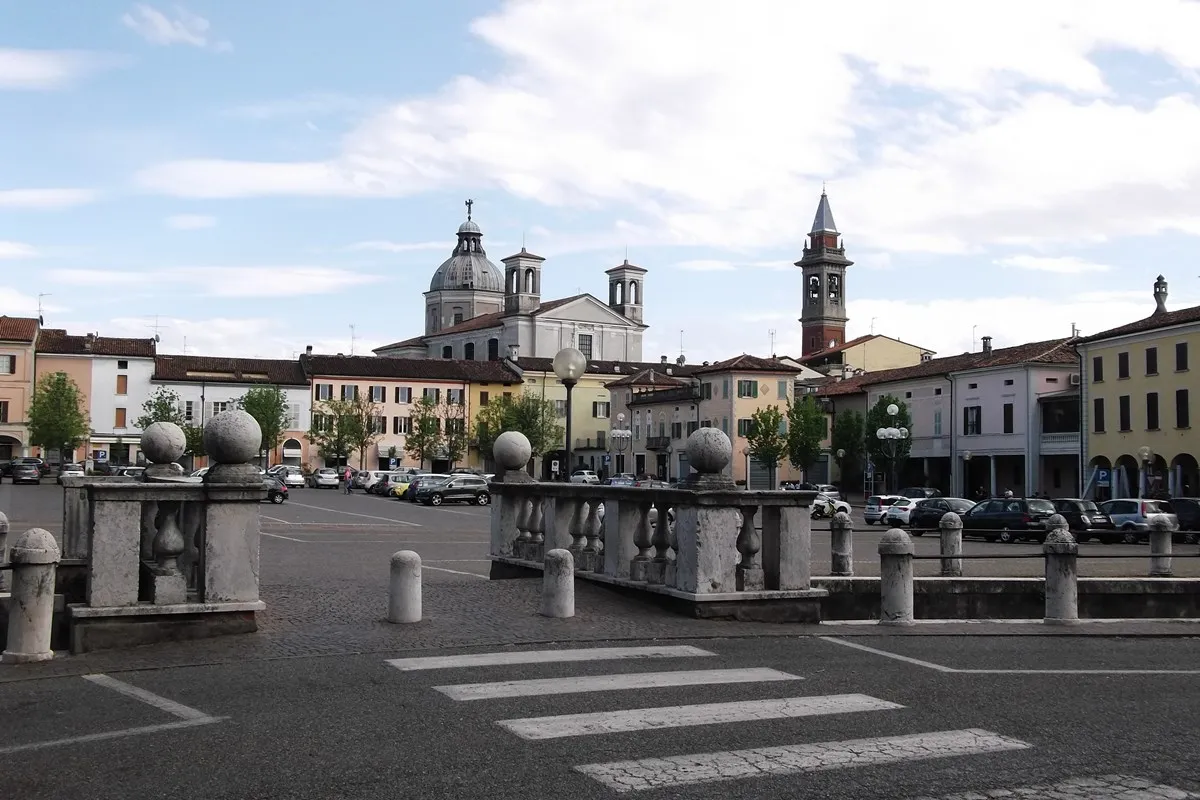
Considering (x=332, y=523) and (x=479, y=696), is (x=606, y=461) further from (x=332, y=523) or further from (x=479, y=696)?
(x=479, y=696)

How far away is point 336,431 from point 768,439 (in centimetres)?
3811

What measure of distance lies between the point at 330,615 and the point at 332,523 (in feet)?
94.1

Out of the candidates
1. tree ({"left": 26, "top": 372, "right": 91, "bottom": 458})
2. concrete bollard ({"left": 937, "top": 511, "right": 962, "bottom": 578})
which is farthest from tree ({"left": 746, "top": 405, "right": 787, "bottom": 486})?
concrete bollard ({"left": 937, "top": 511, "right": 962, "bottom": 578})

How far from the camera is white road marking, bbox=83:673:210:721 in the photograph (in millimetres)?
7680

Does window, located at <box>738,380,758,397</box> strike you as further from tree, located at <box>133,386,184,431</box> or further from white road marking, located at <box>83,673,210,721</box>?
white road marking, located at <box>83,673,210,721</box>

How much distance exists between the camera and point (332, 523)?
39.8 meters

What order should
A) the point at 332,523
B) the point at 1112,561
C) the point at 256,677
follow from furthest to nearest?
1. the point at 332,523
2. the point at 1112,561
3. the point at 256,677

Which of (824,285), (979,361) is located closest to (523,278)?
(824,285)

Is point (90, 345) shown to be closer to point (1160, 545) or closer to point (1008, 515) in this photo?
point (1008, 515)

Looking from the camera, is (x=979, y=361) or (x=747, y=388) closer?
(x=979, y=361)

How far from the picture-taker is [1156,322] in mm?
63062

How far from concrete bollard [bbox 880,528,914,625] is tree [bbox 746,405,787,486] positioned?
2985 inches

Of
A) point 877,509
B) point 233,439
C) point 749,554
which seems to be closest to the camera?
point 233,439

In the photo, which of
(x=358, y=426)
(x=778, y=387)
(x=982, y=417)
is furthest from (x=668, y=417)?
(x=982, y=417)
